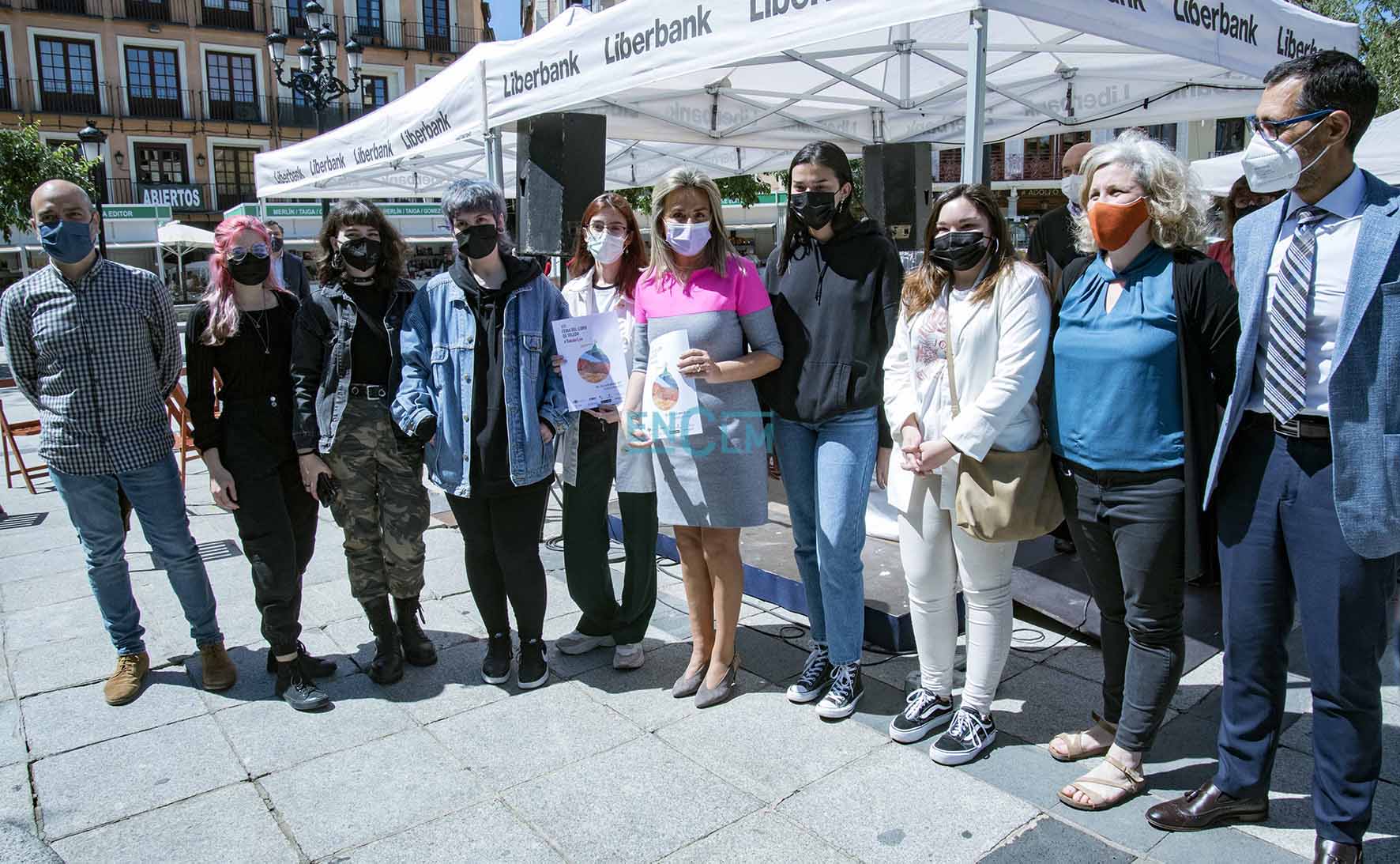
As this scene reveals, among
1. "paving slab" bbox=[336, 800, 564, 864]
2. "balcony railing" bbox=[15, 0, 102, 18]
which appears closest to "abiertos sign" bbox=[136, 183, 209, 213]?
"balcony railing" bbox=[15, 0, 102, 18]

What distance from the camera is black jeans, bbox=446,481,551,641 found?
3.53m

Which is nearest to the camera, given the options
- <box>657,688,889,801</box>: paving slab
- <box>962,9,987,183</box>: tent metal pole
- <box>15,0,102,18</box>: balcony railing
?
<box>657,688,889,801</box>: paving slab

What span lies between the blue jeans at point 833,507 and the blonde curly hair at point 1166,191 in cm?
108

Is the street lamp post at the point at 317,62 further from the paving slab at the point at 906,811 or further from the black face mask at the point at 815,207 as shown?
the paving slab at the point at 906,811

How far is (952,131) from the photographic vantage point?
23.9 ft

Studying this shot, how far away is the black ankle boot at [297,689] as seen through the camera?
3.50m

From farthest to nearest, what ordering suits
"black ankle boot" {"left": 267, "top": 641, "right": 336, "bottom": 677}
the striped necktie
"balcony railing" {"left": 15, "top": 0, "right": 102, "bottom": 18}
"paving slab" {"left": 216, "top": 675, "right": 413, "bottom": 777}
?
"balcony railing" {"left": 15, "top": 0, "right": 102, "bottom": 18}
"black ankle boot" {"left": 267, "top": 641, "right": 336, "bottom": 677}
"paving slab" {"left": 216, "top": 675, "right": 413, "bottom": 777}
the striped necktie

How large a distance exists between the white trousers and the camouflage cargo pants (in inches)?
75.4

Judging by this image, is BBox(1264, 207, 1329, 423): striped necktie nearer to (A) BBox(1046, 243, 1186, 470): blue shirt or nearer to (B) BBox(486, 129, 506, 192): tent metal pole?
(A) BBox(1046, 243, 1186, 470): blue shirt

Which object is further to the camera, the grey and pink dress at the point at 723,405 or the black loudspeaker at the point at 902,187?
the black loudspeaker at the point at 902,187

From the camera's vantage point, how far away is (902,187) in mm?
7422

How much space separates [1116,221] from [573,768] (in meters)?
2.41

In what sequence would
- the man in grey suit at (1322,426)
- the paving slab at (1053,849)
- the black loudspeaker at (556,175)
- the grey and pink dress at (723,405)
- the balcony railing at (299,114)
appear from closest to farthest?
the man in grey suit at (1322,426) → the paving slab at (1053,849) → the grey and pink dress at (723,405) → the black loudspeaker at (556,175) → the balcony railing at (299,114)

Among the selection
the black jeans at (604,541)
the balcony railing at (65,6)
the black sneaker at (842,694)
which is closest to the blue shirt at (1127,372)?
the black sneaker at (842,694)
